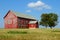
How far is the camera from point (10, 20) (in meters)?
79.4

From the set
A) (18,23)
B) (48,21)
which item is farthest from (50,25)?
(18,23)

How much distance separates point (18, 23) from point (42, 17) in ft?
72.4

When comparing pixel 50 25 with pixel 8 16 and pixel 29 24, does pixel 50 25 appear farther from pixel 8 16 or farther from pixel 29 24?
pixel 8 16

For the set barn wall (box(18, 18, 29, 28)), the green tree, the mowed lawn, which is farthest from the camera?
the green tree

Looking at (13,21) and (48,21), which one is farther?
(48,21)

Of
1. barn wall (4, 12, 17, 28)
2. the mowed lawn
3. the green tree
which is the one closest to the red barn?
barn wall (4, 12, 17, 28)

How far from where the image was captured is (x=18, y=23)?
78.4m

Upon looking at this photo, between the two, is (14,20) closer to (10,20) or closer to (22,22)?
(10,20)

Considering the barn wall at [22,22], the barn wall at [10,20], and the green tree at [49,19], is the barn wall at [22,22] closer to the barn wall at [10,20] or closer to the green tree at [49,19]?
the barn wall at [10,20]

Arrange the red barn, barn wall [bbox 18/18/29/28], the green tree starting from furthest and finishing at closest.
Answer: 1. the green tree
2. barn wall [bbox 18/18/29/28]
3. the red barn

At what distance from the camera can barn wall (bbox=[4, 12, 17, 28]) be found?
78.2 m

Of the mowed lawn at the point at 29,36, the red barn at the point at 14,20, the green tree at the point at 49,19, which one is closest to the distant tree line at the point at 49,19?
the green tree at the point at 49,19

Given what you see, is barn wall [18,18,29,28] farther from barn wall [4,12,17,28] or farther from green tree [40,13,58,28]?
green tree [40,13,58,28]

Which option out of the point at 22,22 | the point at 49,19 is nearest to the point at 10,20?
the point at 22,22
